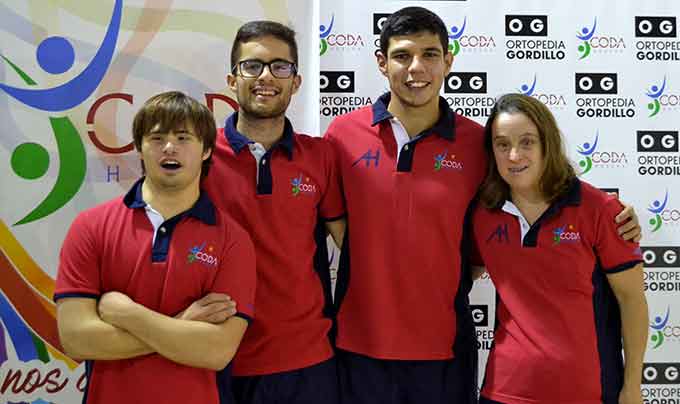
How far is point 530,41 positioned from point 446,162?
131cm

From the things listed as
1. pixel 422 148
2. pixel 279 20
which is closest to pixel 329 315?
pixel 422 148

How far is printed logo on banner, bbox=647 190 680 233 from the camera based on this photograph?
3.27 meters

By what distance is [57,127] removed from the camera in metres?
3.00

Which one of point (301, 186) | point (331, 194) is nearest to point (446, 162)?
point (331, 194)

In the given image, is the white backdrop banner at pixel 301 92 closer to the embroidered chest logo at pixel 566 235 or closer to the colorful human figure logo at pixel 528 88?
the colorful human figure logo at pixel 528 88

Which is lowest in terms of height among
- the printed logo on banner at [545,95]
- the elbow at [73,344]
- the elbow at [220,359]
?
the elbow at [220,359]

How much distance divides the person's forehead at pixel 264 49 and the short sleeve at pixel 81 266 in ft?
2.84

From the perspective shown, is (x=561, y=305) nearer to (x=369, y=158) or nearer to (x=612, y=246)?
(x=612, y=246)

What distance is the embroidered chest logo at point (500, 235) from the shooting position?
85.9 inches

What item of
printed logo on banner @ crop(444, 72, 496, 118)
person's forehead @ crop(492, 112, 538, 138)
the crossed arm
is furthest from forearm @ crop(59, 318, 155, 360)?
printed logo on banner @ crop(444, 72, 496, 118)

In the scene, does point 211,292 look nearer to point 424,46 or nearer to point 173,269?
point 173,269

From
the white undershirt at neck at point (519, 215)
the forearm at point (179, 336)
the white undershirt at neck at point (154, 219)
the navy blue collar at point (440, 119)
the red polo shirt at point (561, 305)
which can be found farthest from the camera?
the navy blue collar at point (440, 119)

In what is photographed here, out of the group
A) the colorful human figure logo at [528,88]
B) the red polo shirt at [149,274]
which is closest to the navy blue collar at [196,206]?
the red polo shirt at [149,274]

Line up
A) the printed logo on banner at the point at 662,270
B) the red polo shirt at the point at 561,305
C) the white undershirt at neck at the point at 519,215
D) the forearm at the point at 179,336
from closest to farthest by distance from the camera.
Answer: the forearm at the point at 179,336 < the red polo shirt at the point at 561,305 < the white undershirt at neck at the point at 519,215 < the printed logo on banner at the point at 662,270
